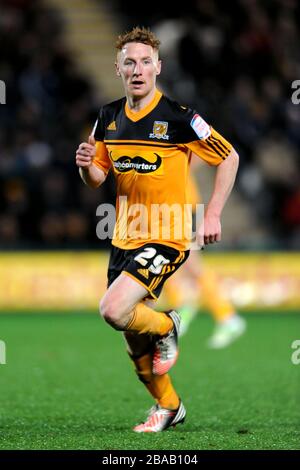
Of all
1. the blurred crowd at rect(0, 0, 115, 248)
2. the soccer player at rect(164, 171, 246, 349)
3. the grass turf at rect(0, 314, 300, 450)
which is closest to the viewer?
the grass turf at rect(0, 314, 300, 450)

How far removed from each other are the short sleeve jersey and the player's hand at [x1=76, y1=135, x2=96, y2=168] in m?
0.27

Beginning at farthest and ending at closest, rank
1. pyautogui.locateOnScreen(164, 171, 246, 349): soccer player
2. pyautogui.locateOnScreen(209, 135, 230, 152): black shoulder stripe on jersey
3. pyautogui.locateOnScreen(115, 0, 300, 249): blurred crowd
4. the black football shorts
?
pyautogui.locateOnScreen(115, 0, 300, 249): blurred crowd, pyautogui.locateOnScreen(164, 171, 246, 349): soccer player, pyautogui.locateOnScreen(209, 135, 230, 152): black shoulder stripe on jersey, the black football shorts

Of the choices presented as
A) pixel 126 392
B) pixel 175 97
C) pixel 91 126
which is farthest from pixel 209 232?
pixel 175 97

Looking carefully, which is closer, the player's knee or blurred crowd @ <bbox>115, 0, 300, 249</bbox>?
the player's knee

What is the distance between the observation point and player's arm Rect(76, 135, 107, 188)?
521cm

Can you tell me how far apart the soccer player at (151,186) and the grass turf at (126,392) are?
1.27 ft

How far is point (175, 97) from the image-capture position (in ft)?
48.0

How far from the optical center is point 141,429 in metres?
5.39

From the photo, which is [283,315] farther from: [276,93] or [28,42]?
[28,42]

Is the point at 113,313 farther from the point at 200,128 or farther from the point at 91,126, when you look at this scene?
the point at 91,126

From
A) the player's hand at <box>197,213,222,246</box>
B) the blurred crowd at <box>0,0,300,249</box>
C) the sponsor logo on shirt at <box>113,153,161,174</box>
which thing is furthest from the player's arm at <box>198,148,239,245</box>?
the blurred crowd at <box>0,0,300,249</box>

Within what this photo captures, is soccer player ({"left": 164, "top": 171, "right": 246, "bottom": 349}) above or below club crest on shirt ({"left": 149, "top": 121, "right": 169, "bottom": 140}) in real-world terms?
below

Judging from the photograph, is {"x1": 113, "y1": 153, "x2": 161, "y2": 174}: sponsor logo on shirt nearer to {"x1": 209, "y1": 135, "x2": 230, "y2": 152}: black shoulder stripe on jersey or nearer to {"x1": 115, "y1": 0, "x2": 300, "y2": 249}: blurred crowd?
{"x1": 209, "y1": 135, "x2": 230, "y2": 152}: black shoulder stripe on jersey

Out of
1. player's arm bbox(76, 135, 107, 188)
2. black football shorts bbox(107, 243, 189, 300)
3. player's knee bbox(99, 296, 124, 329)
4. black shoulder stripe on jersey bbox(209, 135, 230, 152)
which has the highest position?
black shoulder stripe on jersey bbox(209, 135, 230, 152)
